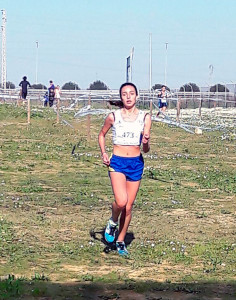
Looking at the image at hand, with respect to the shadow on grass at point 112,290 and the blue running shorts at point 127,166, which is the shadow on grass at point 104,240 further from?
the shadow on grass at point 112,290

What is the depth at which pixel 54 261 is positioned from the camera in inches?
276

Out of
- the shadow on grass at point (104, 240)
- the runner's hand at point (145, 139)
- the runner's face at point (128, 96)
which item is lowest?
the shadow on grass at point (104, 240)

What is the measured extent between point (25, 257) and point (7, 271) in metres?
0.54

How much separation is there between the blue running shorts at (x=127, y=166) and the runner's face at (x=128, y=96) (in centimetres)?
54

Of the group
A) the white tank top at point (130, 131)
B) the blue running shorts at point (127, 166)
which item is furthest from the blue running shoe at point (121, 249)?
the white tank top at point (130, 131)

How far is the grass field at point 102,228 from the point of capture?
20.2 feet

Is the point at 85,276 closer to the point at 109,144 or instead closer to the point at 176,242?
the point at 176,242

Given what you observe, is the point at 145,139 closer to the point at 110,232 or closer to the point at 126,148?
the point at 126,148

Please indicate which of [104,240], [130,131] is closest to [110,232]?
[104,240]

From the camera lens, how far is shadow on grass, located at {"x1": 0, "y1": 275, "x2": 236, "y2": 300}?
18.7 feet

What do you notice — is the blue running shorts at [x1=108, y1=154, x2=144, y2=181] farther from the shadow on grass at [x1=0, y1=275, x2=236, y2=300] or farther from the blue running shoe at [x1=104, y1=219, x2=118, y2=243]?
the shadow on grass at [x1=0, y1=275, x2=236, y2=300]

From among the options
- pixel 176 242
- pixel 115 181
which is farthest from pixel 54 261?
pixel 176 242

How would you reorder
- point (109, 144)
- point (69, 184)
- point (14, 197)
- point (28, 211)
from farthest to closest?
1. point (109, 144)
2. point (69, 184)
3. point (14, 197)
4. point (28, 211)

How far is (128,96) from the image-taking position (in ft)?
23.7
